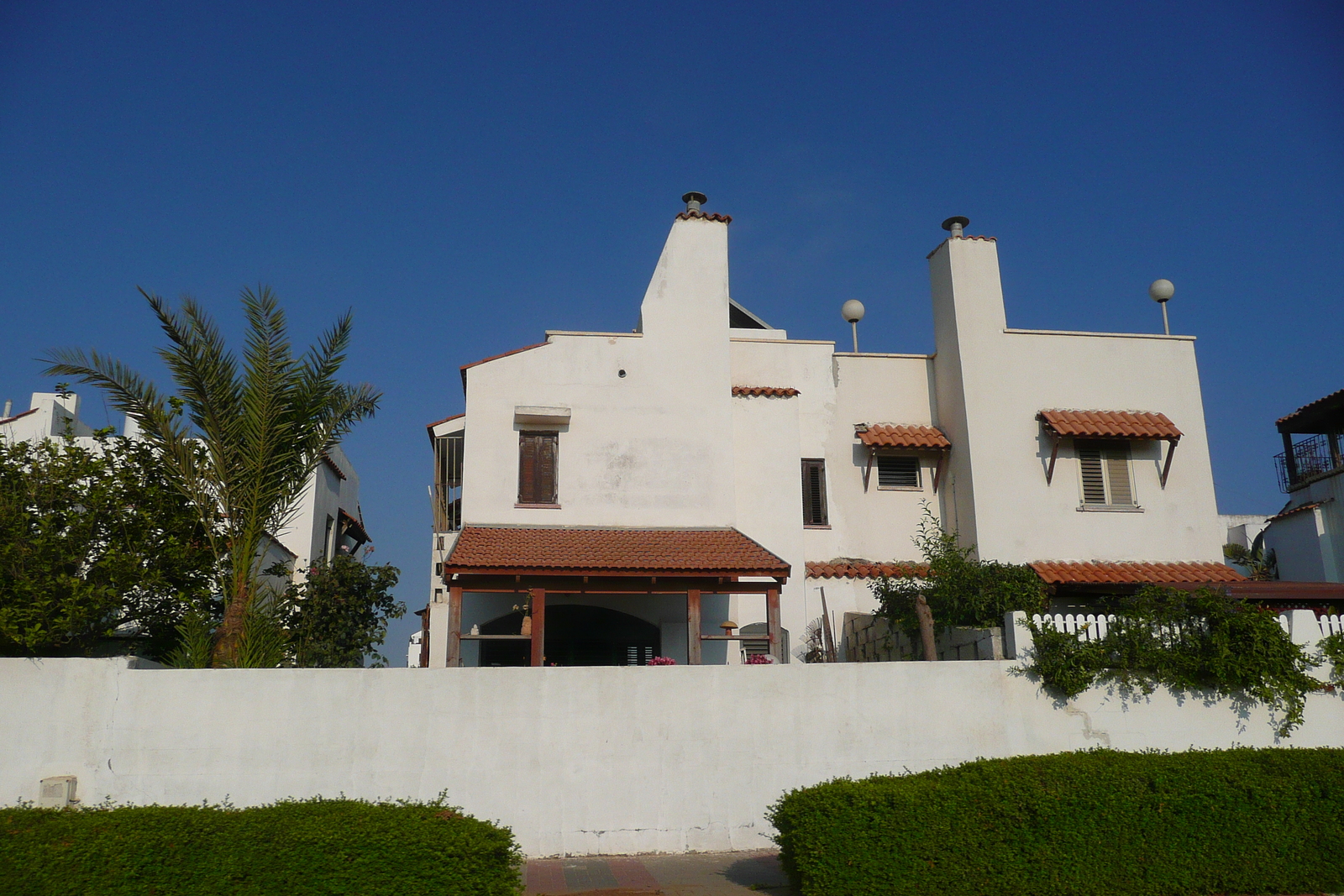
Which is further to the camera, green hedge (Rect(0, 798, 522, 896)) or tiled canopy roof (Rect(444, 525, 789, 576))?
tiled canopy roof (Rect(444, 525, 789, 576))

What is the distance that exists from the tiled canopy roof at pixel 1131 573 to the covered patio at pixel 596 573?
5.52 metres

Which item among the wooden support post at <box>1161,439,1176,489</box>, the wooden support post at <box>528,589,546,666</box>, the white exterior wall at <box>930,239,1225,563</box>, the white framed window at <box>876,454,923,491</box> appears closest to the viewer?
→ the wooden support post at <box>528,589,546,666</box>

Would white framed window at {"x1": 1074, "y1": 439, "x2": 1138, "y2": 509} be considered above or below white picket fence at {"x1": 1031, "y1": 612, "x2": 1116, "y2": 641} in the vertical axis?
above

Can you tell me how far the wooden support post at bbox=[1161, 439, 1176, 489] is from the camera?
19.6 metres

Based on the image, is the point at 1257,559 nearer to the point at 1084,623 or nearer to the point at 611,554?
the point at 1084,623

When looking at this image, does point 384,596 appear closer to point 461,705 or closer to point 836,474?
point 461,705

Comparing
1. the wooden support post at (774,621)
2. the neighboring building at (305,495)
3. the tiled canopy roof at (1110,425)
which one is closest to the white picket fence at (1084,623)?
the wooden support post at (774,621)

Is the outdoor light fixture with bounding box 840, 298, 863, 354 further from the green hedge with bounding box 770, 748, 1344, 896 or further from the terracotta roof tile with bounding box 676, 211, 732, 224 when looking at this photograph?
the green hedge with bounding box 770, 748, 1344, 896

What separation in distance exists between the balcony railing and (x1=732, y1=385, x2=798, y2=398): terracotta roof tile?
42.3 ft

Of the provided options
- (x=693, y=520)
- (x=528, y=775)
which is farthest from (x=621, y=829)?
(x=693, y=520)

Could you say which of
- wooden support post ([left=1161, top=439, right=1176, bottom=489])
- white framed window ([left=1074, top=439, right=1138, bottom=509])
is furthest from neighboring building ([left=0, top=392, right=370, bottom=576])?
wooden support post ([left=1161, top=439, right=1176, bottom=489])

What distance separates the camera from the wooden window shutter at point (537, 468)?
18.1m

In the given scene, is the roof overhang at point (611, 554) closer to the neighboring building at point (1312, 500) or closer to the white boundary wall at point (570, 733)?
the white boundary wall at point (570, 733)

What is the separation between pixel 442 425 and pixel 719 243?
638 centimetres
